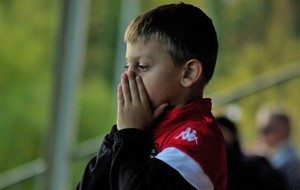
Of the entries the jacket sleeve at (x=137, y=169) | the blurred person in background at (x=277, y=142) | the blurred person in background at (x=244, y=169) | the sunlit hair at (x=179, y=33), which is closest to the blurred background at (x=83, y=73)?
the blurred person in background at (x=277, y=142)

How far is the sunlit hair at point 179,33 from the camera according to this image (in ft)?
5.56

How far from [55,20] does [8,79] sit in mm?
639

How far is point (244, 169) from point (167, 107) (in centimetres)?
262

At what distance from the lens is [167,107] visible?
5.58 feet

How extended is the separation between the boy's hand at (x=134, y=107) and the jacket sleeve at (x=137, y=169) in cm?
3

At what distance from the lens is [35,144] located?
6250 millimetres

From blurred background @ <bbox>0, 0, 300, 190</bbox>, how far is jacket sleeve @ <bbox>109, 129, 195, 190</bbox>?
3904 millimetres

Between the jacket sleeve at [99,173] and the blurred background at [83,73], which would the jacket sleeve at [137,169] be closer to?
the jacket sleeve at [99,173]

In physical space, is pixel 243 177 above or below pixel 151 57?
below

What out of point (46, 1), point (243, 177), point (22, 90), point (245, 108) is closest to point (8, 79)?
point (22, 90)

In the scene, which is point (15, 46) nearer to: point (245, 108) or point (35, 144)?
point (35, 144)

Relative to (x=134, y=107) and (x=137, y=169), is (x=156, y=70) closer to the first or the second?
(x=134, y=107)

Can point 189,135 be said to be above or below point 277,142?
above

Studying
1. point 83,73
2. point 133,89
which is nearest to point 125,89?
point 133,89
